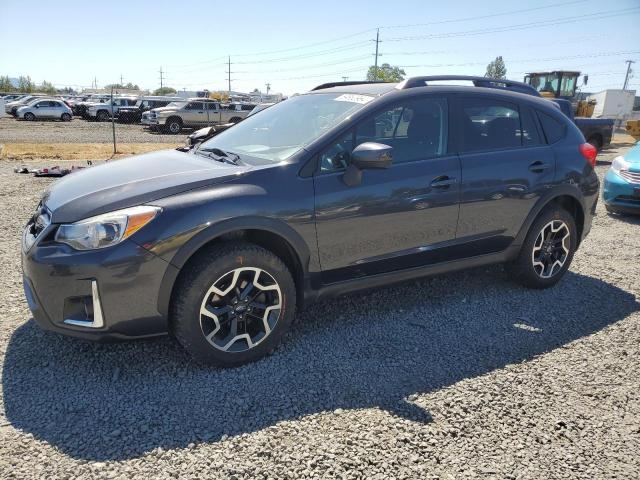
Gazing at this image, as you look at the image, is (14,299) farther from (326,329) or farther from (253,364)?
(326,329)

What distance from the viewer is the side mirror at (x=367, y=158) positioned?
3053 mm

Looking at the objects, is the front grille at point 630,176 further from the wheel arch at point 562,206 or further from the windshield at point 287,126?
the windshield at point 287,126

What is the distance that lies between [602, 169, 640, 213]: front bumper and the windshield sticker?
5.80 meters

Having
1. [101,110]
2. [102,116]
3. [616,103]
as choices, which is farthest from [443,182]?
[616,103]

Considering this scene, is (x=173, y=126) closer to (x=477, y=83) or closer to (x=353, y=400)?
(x=477, y=83)

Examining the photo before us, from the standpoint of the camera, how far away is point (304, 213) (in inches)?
121

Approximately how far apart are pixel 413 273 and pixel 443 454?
1.50 metres

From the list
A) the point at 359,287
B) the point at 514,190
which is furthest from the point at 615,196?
the point at 359,287

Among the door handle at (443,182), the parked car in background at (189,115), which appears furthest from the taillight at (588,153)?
the parked car in background at (189,115)

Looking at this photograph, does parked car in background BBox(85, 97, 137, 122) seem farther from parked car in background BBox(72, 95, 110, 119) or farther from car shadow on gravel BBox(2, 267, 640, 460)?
car shadow on gravel BBox(2, 267, 640, 460)

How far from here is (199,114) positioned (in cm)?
2625

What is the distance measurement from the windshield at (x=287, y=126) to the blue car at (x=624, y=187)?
19.1 feet

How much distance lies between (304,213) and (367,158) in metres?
0.52

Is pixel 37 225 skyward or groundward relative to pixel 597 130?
groundward
